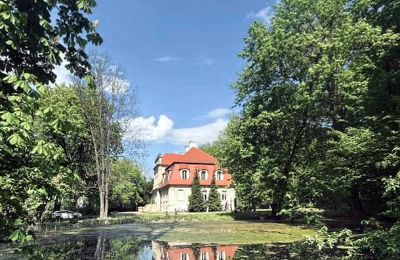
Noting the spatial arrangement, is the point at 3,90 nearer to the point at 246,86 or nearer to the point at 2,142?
the point at 2,142

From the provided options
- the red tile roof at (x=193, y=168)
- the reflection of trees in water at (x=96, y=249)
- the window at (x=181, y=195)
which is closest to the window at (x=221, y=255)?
the reflection of trees in water at (x=96, y=249)

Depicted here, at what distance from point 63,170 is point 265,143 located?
31838 mm

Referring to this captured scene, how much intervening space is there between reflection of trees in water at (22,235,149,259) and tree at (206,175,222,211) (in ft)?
111

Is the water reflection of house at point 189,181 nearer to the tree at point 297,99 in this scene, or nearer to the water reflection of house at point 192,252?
the tree at point 297,99

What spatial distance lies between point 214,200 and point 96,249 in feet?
126

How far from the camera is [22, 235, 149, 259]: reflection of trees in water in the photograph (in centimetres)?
1493

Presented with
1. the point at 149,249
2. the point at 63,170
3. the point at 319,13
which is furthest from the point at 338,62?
the point at 63,170

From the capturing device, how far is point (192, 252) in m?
15.6

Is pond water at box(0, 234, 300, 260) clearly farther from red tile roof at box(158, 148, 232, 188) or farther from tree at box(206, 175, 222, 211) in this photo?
red tile roof at box(158, 148, 232, 188)

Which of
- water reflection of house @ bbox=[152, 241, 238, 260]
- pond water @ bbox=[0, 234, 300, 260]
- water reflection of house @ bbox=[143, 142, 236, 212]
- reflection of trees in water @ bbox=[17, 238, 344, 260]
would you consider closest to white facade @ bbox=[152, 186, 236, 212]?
water reflection of house @ bbox=[143, 142, 236, 212]

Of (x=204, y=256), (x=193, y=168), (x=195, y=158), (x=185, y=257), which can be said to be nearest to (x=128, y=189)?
(x=193, y=168)

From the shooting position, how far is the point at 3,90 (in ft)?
11.6

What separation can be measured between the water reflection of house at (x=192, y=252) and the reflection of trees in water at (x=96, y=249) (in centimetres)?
85

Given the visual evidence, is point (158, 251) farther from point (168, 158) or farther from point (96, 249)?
point (168, 158)
